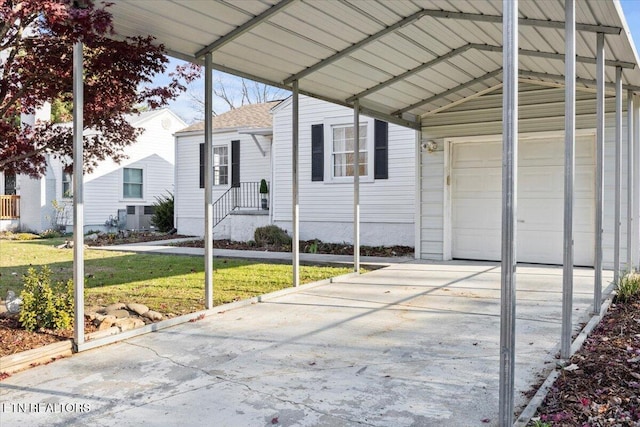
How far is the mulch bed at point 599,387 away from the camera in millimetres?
2934

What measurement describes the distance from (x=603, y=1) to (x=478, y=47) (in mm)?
2912

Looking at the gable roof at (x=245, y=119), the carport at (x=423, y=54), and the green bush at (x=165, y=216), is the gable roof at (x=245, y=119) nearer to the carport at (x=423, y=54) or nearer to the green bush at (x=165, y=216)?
the green bush at (x=165, y=216)

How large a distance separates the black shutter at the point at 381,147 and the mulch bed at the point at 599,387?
8224 mm

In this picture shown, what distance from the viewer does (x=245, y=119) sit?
1664 centimetres

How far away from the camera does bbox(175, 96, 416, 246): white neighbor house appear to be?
12.5 meters

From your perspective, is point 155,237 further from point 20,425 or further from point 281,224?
point 20,425

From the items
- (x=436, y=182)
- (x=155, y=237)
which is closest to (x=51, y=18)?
(x=436, y=182)

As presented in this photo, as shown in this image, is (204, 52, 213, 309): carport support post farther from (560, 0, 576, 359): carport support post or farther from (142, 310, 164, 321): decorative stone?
(560, 0, 576, 359): carport support post

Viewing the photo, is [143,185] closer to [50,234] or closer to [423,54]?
[50,234]

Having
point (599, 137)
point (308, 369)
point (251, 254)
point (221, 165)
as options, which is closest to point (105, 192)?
point (221, 165)

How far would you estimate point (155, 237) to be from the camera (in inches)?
643

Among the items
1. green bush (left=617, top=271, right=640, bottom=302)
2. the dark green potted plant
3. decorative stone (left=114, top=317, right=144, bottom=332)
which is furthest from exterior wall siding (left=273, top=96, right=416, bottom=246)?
decorative stone (left=114, top=317, right=144, bottom=332)

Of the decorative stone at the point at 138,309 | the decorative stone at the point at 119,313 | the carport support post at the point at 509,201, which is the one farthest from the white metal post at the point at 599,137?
the decorative stone at the point at 119,313

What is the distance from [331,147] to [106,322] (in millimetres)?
9115
